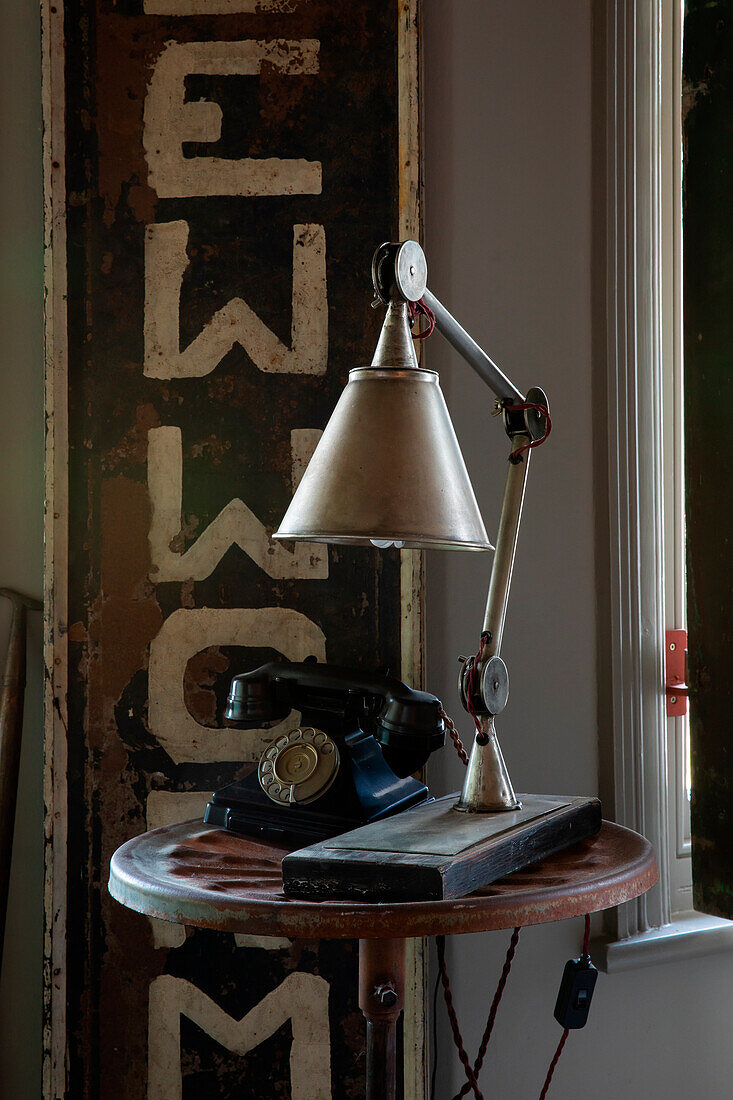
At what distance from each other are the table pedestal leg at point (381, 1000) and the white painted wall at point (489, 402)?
56 centimetres

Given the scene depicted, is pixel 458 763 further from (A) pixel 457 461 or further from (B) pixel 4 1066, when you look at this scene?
(B) pixel 4 1066

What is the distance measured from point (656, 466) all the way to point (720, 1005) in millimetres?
1091

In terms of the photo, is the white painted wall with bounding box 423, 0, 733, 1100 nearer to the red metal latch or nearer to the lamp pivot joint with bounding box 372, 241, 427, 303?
the red metal latch

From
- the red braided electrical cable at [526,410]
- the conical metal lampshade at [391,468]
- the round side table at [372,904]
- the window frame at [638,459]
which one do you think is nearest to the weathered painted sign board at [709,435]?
the window frame at [638,459]

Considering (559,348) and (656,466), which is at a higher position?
(559,348)

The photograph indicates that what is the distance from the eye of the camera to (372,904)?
3.05ft

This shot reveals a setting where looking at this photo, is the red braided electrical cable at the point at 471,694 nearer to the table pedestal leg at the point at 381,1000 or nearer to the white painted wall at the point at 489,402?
the table pedestal leg at the point at 381,1000

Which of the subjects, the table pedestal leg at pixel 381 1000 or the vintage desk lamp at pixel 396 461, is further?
the table pedestal leg at pixel 381 1000

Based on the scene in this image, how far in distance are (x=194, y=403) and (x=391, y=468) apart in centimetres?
75

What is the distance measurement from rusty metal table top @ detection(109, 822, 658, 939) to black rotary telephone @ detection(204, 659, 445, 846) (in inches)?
2.1

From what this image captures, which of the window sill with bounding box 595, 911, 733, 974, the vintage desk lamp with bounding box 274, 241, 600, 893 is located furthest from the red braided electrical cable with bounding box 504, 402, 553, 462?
the window sill with bounding box 595, 911, 733, 974

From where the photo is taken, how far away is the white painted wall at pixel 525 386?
1.66 m

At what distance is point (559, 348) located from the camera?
5.65ft

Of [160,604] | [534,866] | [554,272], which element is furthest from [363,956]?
[554,272]
